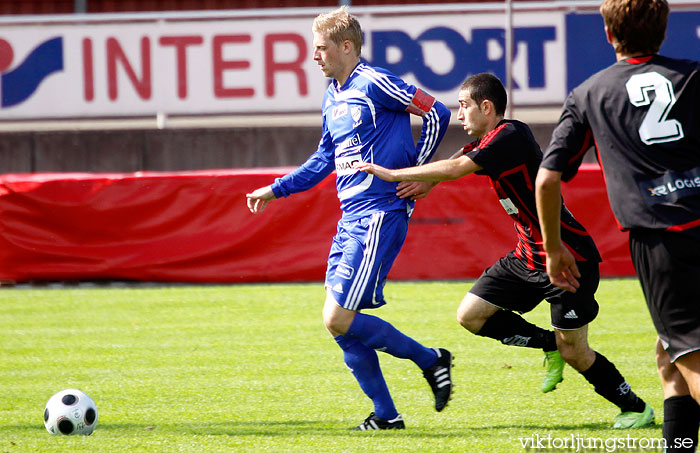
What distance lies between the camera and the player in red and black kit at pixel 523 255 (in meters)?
4.77

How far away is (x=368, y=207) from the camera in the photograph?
5066 millimetres

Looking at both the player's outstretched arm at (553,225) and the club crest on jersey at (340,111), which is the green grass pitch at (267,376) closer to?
the player's outstretched arm at (553,225)

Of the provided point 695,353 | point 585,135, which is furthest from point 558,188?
point 695,353

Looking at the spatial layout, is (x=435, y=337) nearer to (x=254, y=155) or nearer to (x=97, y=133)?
(x=254, y=155)

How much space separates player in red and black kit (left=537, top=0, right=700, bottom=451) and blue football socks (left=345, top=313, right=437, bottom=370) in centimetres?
179

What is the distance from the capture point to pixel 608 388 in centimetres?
501

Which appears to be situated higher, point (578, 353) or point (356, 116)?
point (356, 116)

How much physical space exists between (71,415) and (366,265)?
178 centimetres

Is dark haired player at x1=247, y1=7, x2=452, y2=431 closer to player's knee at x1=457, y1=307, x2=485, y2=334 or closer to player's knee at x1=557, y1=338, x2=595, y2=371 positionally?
player's knee at x1=457, y1=307, x2=485, y2=334

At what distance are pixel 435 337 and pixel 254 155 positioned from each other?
23.5ft

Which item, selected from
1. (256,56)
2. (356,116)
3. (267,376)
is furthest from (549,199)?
(256,56)

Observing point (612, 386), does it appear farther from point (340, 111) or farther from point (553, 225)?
point (340, 111)

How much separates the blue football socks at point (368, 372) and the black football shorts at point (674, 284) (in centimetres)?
198

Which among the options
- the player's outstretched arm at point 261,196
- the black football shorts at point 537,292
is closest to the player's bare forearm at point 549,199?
the black football shorts at point 537,292
